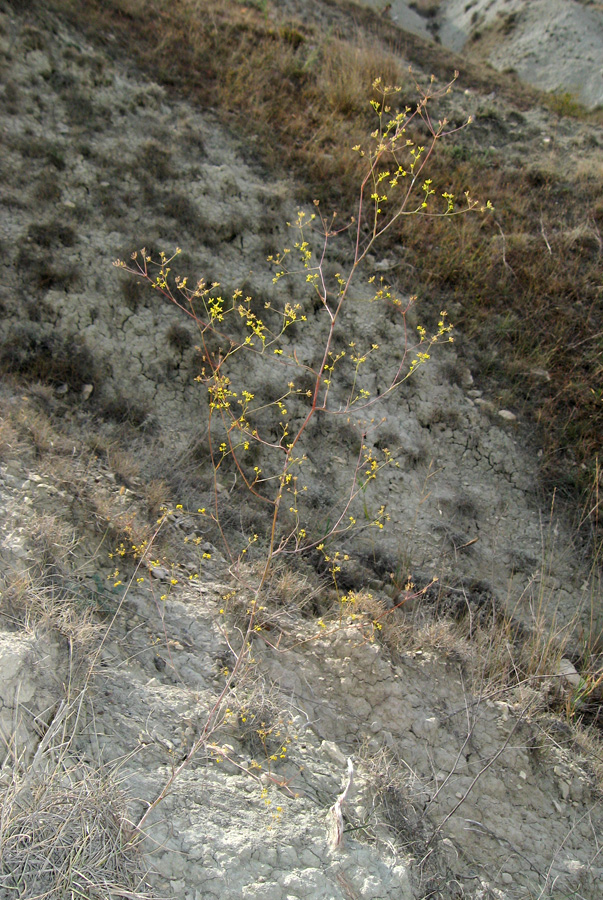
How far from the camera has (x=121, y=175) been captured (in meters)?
6.00

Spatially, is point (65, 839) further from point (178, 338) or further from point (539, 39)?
point (539, 39)

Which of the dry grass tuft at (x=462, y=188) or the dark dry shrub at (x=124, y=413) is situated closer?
the dark dry shrub at (x=124, y=413)

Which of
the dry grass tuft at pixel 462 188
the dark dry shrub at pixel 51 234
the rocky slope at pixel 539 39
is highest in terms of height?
the rocky slope at pixel 539 39

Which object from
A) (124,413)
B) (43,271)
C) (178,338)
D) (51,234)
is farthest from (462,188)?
(124,413)

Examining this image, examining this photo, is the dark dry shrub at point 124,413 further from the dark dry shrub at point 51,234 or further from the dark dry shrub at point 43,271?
the dark dry shrub at point 51,234

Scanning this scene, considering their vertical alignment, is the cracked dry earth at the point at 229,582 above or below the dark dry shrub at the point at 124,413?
above

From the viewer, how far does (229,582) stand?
3393 millimetres

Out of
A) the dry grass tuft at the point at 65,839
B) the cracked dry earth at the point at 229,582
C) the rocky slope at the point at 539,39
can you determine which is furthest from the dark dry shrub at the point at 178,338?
the rocky slope at the point at 539,39

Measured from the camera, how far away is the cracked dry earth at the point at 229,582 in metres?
2.23

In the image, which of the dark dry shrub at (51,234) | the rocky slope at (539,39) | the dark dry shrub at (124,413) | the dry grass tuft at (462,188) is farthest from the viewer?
the rocky slope at (539,39)

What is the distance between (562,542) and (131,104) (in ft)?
22.0

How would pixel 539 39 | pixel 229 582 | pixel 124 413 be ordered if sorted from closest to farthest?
pixel 229 582 → pixel 124 413 → pixel 539 39

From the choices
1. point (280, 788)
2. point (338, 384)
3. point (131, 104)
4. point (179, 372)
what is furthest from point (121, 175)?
point (280, 788)

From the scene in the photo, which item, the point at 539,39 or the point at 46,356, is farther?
the point at 539,39
